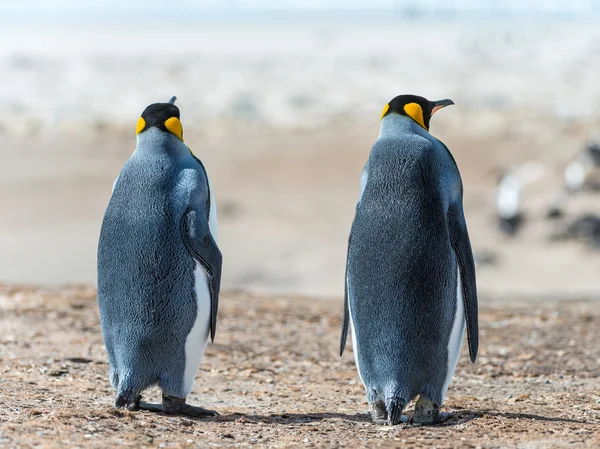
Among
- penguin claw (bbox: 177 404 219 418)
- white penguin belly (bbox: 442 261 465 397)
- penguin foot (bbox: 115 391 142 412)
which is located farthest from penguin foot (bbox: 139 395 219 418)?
white penguin belly (bbox: 442 261 465 397)

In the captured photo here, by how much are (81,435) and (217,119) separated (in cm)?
3299

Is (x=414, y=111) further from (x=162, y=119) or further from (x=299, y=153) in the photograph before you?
(x=299, y=153)

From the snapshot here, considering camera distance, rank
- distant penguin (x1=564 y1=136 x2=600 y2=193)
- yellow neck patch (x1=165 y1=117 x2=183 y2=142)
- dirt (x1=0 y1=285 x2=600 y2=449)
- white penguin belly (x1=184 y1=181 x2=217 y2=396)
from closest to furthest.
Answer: dirt (x1=0 y1=285 x2=600 y2=449) → white penguin belly (x1=184 y1=181 x2=217 y2=396) → yellow neck patch (x1=165 y1=117 x2=183 y2=142) → distant penguin (x1=564 y1=136 x2=600 y2=193)

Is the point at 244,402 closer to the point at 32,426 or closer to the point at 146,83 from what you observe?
the point at 32,426

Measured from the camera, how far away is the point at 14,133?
33.9 meters

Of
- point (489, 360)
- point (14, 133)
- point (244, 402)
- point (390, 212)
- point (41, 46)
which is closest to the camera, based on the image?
point (390, 212)

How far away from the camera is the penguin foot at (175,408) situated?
4914 mm

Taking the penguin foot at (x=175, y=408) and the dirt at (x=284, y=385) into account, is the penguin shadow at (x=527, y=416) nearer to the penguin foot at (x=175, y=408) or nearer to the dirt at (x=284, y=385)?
the dirt at (x=284, y=385)

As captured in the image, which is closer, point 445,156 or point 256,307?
point 445,156

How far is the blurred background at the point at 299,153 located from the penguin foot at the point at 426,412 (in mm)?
8441

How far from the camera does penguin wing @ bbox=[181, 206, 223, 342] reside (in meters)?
4.82

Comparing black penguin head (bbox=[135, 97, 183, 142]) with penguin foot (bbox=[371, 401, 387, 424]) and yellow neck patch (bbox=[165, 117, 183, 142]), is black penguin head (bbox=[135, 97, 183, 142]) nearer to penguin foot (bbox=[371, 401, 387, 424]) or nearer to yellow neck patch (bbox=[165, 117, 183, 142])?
yellow neck patch (bbox=[165, 117, 183, 142])

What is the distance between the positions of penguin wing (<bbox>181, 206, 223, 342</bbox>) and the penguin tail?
919mm

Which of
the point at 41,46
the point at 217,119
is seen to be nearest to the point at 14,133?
the point at 217,119
